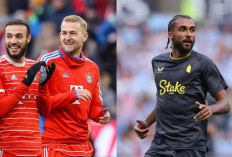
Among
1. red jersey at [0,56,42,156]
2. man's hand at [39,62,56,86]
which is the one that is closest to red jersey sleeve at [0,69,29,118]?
red jersey at [0,56,42,156]

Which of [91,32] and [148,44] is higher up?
[91,32]

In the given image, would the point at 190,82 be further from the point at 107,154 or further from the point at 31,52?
the point at 31,52

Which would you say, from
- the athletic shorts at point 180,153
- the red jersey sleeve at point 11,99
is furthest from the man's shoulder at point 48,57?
the athletic shorts at point 180,153

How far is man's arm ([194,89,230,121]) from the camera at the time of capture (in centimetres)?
508

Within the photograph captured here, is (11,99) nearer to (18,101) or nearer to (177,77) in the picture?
(18,101)

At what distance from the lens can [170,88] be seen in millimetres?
5641

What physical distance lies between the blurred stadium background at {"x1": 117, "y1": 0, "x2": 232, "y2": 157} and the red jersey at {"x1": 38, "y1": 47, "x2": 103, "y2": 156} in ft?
20.0

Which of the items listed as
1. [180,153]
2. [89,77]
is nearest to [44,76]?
[89,77]

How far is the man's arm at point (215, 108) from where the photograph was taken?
200 inches

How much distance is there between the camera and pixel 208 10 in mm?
12773

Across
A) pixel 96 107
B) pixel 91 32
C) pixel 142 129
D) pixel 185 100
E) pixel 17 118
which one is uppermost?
pixel 91 32

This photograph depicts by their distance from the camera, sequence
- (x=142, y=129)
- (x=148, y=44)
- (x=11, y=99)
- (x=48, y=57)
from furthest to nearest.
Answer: (x=148, y=44) → (x=142, y=129) → (x=48, y=57) → (x=11, y=99)

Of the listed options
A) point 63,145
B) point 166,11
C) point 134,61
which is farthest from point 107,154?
point 63,145

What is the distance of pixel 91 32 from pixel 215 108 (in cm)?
667
